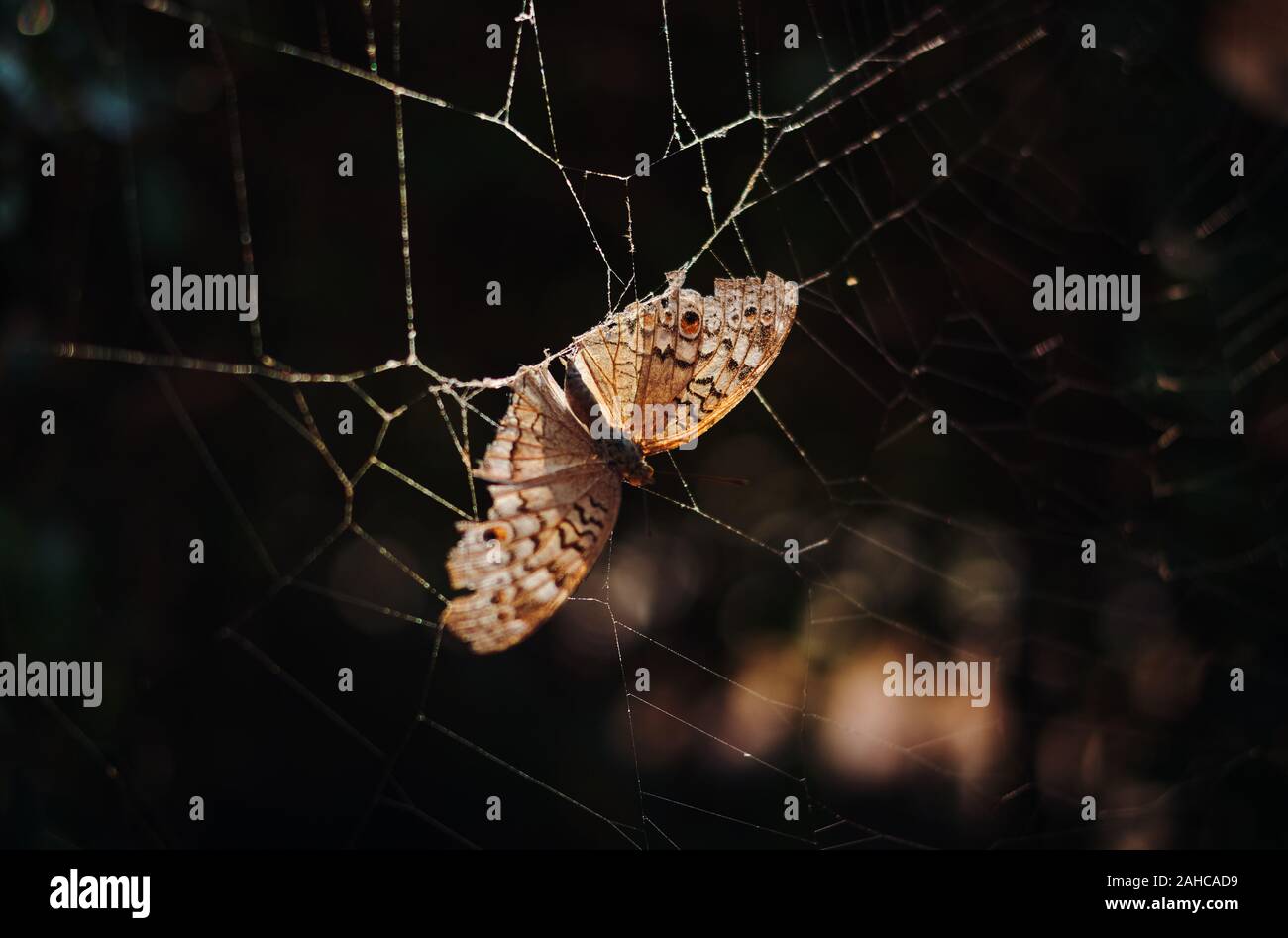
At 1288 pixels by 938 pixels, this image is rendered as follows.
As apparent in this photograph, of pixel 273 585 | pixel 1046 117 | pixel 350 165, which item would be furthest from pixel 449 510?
pixel 1046 117

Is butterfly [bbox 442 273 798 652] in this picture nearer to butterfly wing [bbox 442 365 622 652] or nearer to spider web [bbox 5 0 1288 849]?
butterfly wing [bbox 442 365 622 652]

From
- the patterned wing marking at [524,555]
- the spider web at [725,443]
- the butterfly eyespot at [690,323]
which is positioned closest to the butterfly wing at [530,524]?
the patterned wing marking at [524,555]

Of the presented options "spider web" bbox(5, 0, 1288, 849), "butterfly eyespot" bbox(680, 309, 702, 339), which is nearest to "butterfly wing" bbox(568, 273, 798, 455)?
"butterfly eyespot" bbox(680, 309, 702, 339)

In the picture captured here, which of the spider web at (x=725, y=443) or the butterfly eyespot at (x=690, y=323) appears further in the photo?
the spider web at (x=725, y=443)

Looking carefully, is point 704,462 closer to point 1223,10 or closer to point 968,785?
point 968,785

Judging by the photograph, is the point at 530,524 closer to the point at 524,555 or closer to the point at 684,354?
the point at 524,555

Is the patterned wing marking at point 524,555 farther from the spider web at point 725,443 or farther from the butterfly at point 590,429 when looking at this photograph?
the spider web at point 725,443

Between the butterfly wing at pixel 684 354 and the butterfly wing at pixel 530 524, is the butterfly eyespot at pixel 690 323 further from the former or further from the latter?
the butterfly wing at pixel 530 524

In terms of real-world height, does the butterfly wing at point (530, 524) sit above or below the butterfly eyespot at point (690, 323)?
below
